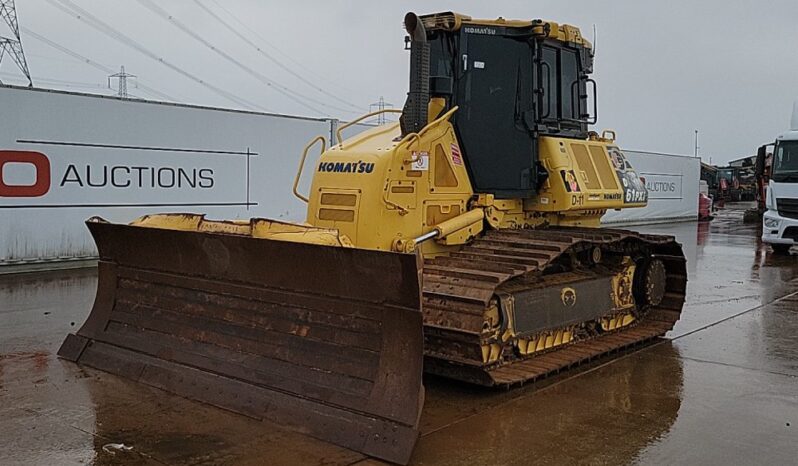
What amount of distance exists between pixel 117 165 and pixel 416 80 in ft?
25.3

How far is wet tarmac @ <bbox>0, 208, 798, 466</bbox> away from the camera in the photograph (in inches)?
186

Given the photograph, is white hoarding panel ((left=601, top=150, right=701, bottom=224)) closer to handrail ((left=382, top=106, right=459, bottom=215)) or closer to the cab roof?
the cab roof

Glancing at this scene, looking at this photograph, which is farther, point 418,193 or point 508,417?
point 418,193

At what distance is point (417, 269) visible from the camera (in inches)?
186

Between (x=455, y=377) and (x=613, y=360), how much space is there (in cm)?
188

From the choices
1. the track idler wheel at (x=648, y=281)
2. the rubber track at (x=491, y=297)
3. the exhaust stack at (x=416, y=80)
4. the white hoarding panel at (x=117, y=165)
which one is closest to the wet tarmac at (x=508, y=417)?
the rubber track at (x=491, y=297)

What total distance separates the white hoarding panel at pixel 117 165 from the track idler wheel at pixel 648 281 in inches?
324

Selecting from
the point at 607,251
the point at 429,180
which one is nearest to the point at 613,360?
the point at 607,251

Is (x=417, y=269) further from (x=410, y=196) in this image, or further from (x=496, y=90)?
(x=496, y=90)

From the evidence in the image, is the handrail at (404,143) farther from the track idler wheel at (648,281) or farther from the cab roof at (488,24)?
the track idler wheel at (648,281)

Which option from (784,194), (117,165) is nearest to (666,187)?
(784,194)

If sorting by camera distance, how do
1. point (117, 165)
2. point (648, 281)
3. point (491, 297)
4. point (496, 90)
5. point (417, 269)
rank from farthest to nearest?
point (117, 165)
point (648, 281)
point (496, 90)
point (491, 297)
point (417, 269)

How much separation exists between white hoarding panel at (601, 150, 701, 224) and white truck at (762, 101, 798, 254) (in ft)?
26.2

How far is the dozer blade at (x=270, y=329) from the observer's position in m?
4.85
